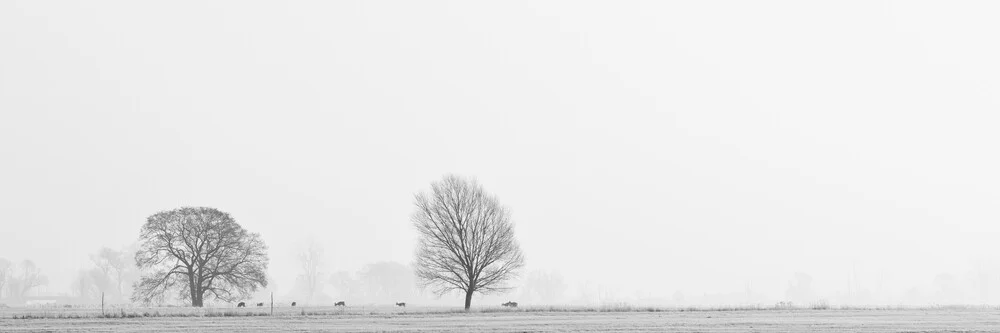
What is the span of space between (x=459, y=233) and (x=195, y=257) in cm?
2317

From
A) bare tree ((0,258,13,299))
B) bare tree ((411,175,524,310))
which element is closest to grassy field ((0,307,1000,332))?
bare tree ((411,175,524,310))

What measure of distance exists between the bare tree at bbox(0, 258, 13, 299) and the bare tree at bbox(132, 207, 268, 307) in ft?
289

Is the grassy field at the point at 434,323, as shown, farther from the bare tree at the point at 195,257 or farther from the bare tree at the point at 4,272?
the bare tree at the point at 4,272

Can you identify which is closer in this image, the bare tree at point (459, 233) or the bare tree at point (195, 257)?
the bare tree at point (459, 233)

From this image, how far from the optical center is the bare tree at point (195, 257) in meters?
63.1

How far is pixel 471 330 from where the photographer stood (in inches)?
1172

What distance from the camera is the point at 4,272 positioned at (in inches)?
5507

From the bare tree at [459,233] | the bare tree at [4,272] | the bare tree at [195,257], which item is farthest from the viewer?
the bare tree at [4,272]

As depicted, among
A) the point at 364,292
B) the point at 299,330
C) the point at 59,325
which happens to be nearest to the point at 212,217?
the point at 59,325

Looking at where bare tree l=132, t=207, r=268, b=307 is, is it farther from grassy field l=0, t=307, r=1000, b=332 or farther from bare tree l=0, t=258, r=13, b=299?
bare tree l=0, t=258, r=13, b=299

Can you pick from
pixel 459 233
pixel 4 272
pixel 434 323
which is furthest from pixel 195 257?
pixel 4 272

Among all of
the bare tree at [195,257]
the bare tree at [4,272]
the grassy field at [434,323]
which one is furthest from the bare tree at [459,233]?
the bare tree at [4,272]

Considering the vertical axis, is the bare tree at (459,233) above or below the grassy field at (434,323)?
above

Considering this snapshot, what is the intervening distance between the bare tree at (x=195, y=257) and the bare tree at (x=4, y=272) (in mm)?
88169
